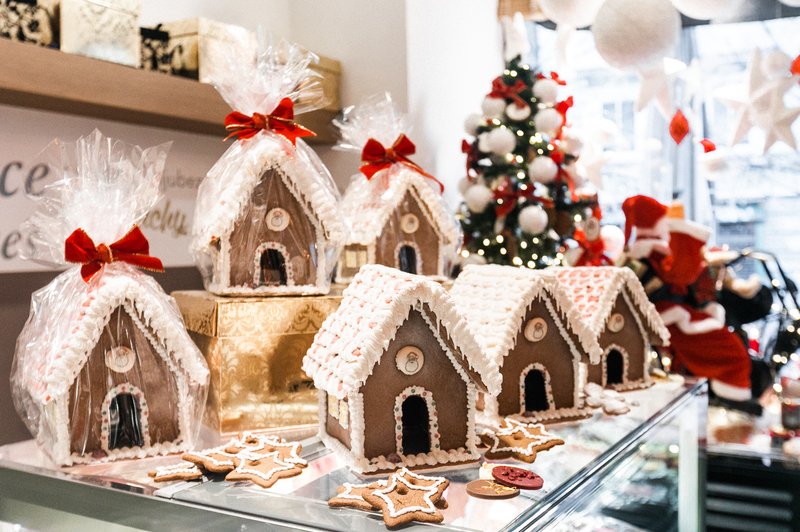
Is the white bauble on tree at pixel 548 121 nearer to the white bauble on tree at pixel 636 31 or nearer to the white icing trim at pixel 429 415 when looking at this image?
the white bauble on tree at pixel 636 31

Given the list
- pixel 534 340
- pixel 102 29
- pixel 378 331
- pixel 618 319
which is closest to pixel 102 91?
pixel 102 29

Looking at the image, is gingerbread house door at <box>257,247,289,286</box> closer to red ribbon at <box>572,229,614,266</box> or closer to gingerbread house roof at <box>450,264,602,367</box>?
Answer: gingerbread house roof at <box>450,264,602,367</box>

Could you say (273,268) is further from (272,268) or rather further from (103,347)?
(103,347)

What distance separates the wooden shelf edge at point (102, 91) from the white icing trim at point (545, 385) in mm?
1316

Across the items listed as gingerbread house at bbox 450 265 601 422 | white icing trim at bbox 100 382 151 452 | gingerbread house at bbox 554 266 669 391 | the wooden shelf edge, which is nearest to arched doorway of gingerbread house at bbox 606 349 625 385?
gingerbread house at bbox 554 266 669 391

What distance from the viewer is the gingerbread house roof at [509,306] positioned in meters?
1.66

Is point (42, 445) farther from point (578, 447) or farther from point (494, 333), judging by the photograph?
point (578, 447)

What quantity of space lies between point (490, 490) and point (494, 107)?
2035mm

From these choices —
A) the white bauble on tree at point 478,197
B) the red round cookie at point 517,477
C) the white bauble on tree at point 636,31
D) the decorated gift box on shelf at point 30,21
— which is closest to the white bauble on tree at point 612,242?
the white bauble on tree at point 478,197

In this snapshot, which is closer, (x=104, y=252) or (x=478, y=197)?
(x=104, y=252)

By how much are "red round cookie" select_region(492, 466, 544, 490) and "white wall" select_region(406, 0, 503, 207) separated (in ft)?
6.16

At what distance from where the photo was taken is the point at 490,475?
1.33m

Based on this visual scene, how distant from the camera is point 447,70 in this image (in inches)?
123

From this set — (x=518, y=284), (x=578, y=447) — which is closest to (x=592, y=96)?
(x=518, y=284)
